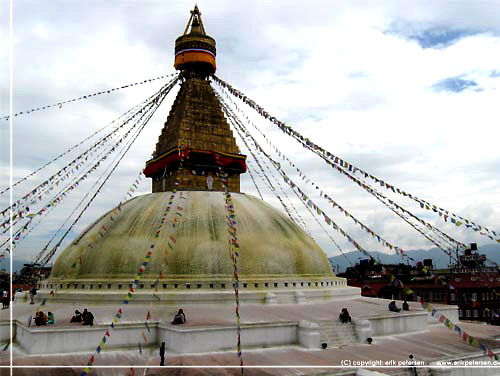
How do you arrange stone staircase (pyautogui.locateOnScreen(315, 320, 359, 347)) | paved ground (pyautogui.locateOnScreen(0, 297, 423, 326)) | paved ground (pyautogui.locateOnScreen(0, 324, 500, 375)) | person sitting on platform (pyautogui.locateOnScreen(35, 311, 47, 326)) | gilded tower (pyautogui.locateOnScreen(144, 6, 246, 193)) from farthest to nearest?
gilded tower (pyautogui.locateOnScreen(144, 6, 246, 193)), paved ground (pyautogui.locateOnScreen(0, 297, 423, 326)), stone staircase (pyautogui.locateOnScreen(315, 320, 359, 347)), person sitting on platform (pyautogui.locateOnScreen(35, 311, 47, 326)), paved ground (pyautogui.locateOnScreen(0, 324, 500, 375))

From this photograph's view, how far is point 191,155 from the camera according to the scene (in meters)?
17.4

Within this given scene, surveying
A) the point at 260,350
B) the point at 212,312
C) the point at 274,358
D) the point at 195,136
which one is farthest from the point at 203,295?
the point at 195,136

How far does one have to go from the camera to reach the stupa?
1349 cm

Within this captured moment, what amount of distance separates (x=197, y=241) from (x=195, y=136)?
210 inches

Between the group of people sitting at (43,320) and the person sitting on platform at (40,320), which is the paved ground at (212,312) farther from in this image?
the person sitting on platform at (40,320)

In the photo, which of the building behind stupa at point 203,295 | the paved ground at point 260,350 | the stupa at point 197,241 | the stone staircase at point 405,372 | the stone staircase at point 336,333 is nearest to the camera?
the paved ground at point 260,350

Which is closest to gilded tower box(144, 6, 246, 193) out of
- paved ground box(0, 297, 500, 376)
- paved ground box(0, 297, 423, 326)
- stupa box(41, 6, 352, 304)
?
stupa box(41, 6, 352, 304)

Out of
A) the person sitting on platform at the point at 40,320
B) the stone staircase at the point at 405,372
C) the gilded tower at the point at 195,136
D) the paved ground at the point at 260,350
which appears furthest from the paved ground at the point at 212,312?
the gilded tower at the point at 195,136

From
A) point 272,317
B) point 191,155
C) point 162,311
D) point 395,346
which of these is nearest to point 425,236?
point 395,346

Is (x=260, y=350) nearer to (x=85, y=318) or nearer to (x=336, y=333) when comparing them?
(x=336, y=333)

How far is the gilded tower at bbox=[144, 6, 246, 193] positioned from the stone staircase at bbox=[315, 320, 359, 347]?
25.9ft

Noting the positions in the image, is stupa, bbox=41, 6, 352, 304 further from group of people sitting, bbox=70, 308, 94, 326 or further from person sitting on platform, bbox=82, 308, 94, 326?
person sitting on platform, bbox=82, 308, 94, 326

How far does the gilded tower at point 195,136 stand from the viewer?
57.5ft

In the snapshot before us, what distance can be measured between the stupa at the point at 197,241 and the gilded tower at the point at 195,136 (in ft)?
0.14
